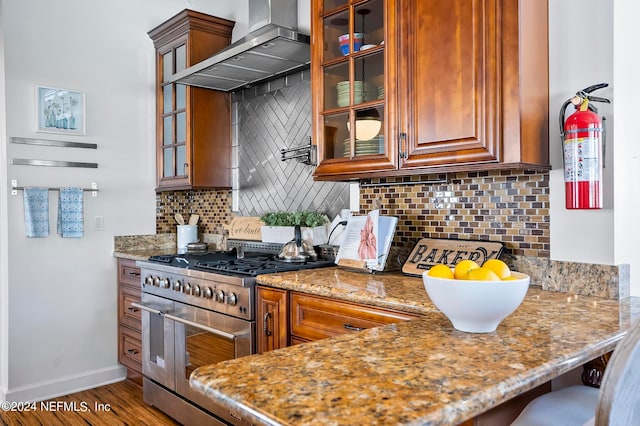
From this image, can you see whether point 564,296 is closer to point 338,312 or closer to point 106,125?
point 338,312

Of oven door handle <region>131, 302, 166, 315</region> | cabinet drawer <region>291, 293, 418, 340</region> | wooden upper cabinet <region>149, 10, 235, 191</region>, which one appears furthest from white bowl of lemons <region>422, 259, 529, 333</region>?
wooden upper cabinet <region>149, 10, 235, 191</region>

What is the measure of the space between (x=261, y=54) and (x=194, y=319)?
1500 millimetres

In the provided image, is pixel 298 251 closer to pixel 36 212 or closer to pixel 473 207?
pixel 473 207

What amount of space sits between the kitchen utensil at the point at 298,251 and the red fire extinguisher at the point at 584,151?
1439mm

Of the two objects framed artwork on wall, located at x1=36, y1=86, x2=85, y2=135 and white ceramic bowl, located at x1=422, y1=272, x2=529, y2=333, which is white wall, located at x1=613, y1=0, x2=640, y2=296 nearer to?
white ceramic bowl, located at x1=422, y1=272, x2=529, y2=333

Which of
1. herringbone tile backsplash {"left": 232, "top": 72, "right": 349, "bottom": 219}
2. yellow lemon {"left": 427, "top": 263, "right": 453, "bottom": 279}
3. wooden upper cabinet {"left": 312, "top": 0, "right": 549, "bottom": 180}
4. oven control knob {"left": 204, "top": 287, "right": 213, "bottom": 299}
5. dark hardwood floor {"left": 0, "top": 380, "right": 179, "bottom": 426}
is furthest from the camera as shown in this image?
herringbone tile backsplash {"left": 232, "top": 72, "right": 349, "bottom": 219}

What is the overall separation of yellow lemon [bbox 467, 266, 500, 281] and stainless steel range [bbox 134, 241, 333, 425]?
136 centimetres

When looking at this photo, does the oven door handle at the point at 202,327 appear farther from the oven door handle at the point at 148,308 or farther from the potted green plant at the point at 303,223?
the potted green plant at the point at 303,223

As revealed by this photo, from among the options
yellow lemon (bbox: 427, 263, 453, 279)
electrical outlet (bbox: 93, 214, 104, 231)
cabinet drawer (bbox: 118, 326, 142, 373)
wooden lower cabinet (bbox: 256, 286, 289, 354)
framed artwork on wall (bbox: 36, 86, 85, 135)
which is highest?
framed artwork on wall (bbox: 36, 86, 85, 135)

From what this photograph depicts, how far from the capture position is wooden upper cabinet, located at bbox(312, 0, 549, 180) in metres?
1.75

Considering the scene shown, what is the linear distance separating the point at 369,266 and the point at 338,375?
1.47 meters

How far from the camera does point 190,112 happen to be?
11.5ft

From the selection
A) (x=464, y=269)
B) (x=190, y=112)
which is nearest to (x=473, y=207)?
(x=464, y=269)

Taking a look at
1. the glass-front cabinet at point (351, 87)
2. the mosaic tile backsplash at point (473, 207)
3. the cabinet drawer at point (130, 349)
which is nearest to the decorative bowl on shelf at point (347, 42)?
the glass-front cabinet at point (351, 87)
